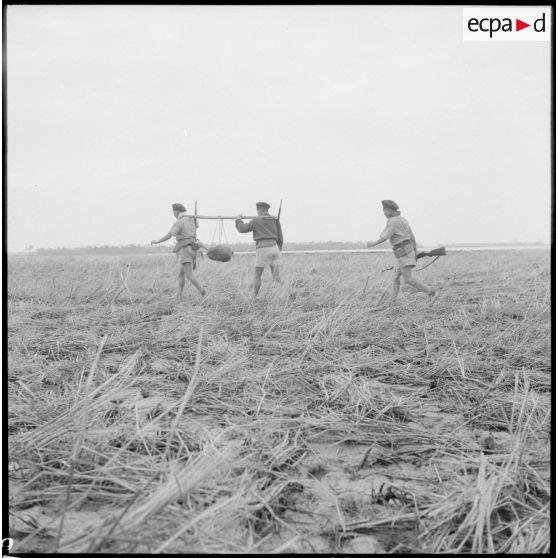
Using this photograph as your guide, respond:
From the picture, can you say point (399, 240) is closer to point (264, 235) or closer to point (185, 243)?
point (264, 235)

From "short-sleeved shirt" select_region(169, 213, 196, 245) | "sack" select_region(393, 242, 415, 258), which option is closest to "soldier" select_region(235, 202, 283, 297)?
"short-sleeved shirt" select_region(169, 213, 196, 245)

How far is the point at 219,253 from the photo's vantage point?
25.5ft

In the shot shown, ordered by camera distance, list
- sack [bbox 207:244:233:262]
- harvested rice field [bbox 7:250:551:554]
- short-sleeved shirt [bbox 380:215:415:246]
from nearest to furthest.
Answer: harvested rice field [bbox 7:250:551:554]
short-sleeved shirt [bbox 380:215:415:246]
sack [bbox 207:244:233:262]

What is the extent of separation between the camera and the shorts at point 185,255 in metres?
6.77

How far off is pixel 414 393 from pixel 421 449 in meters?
0.77

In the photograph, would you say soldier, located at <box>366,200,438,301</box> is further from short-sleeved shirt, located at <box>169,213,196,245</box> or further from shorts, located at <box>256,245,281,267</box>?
short-sleeved shirt, located at <box>169,213,196,245</box>

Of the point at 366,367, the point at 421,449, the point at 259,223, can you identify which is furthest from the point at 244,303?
the point at 421,449

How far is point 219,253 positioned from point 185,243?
1037mm

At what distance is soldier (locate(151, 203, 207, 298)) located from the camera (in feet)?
22.2

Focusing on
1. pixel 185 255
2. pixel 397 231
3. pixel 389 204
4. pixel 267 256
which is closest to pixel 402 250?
pixel 397 231

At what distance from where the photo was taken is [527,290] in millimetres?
7418

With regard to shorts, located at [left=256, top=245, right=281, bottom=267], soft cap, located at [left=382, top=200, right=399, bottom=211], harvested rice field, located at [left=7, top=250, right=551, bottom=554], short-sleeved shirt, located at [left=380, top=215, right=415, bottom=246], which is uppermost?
soft cap, located at [left=382, top=200, right=399, bottom=211]

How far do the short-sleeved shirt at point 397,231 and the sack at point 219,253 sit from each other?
8.34ft

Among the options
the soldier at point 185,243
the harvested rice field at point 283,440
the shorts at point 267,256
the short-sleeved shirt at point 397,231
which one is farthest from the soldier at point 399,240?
the soldier at point 185,243
